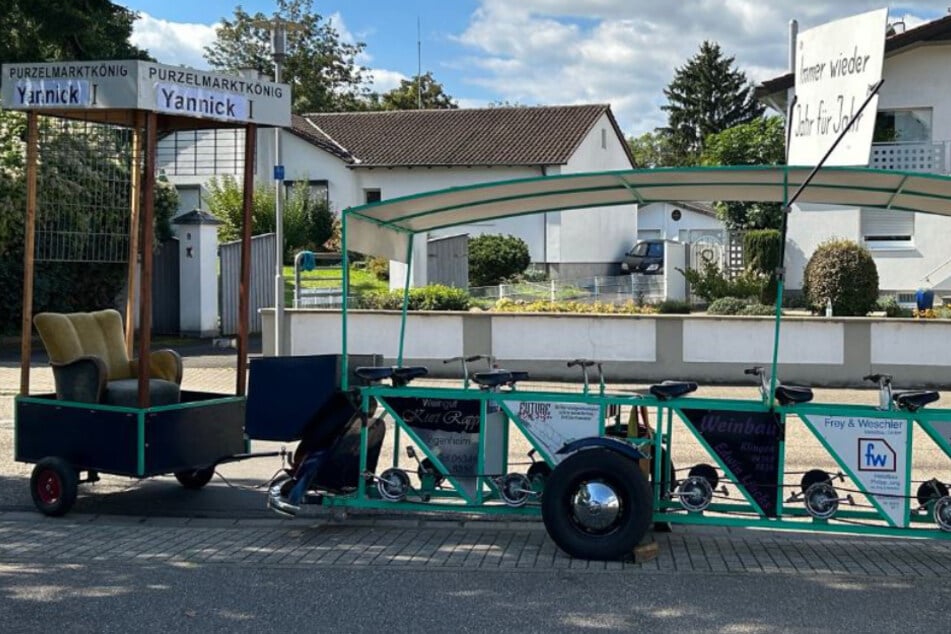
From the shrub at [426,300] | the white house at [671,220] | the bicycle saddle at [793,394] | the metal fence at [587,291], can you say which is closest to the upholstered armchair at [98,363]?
the bicycle saddle at [793,394]

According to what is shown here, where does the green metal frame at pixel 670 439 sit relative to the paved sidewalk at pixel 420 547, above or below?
above

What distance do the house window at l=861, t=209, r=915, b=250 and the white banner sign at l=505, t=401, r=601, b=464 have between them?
824 inches

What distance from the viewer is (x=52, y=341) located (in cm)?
880

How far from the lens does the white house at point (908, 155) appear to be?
82.9 feet

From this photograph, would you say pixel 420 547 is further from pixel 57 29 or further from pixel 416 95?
pixel 416 95

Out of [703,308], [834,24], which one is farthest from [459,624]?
[703,308]

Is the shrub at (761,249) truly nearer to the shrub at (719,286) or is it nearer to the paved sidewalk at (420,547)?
the shrub at (719,286)

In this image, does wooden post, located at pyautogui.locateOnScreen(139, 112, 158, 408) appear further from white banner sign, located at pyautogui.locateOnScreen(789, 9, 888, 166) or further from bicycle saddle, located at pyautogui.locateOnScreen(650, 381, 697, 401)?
white banner sign, located at pyautogui.locateOnScreen(789, 9, 888, 166)

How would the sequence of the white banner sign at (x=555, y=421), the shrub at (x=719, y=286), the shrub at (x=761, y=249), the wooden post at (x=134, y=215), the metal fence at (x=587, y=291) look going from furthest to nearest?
the shrub at (x=761, y=249)
the metal fence at (x=587, y=291)
the shrub at (x=719, y=286)
the wooden post at (x=134, y=215)
the white banner sign at (x=555, y=421)

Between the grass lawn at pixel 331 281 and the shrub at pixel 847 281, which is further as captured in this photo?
the grass lawn at pixel 331 281

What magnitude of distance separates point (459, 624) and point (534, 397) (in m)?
1.95

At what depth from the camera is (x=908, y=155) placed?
2528 centimetres

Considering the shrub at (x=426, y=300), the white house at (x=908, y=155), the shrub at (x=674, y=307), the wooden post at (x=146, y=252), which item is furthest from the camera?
the white house at (x=908, y=155)

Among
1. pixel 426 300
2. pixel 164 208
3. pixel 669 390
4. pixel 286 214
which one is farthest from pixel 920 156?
pixel 669 390
